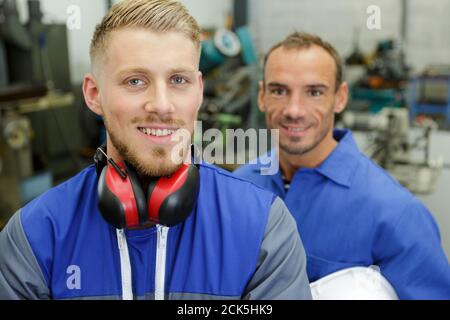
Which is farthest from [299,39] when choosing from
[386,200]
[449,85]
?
[449,85]

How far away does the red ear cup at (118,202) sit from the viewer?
772mm

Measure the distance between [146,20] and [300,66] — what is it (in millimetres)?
522

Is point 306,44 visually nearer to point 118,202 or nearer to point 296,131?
point 296,131

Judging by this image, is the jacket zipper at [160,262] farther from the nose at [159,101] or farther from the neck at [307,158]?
the neck at [307,158]

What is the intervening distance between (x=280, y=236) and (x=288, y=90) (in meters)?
0.49

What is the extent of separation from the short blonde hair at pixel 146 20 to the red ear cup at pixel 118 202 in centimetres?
22

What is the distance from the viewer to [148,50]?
77cm

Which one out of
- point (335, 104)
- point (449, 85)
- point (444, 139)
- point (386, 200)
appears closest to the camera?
point (386, 200)

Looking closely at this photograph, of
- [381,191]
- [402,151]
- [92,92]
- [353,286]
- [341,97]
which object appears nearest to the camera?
[92,92]

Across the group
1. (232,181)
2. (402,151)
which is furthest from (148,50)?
(402,151)

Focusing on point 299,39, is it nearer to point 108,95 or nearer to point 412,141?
point 108,95

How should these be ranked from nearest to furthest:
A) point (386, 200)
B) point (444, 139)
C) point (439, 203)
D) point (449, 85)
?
1. point (386, 200)
2. point (439, 203)
3. point (444, 139)
4. point (449, 85)

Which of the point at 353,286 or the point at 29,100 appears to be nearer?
the point at 353,286

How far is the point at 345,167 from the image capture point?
1259 mm
